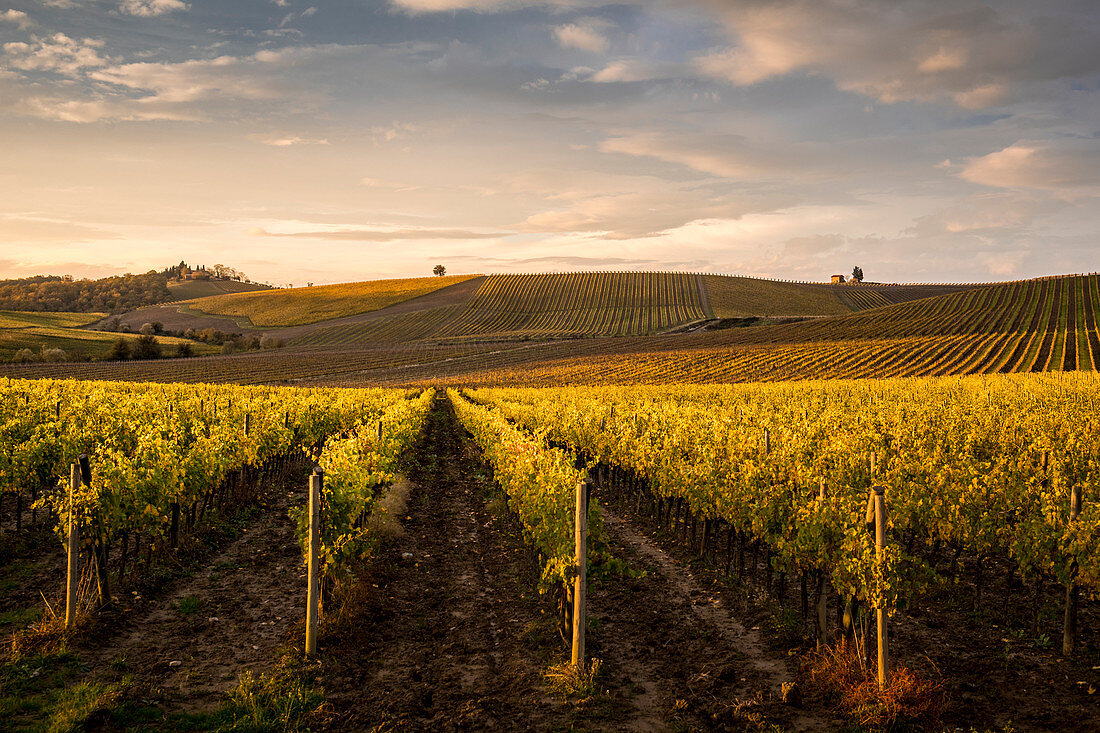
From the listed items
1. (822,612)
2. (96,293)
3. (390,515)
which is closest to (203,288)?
(96,293)

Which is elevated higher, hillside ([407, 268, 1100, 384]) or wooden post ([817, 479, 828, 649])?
hillside ([407, 268, 1100, 384])

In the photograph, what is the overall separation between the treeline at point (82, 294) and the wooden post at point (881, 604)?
149544mm

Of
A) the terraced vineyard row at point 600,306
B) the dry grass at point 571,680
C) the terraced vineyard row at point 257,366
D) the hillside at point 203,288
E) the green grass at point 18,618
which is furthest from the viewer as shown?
the hillside at point 203,288

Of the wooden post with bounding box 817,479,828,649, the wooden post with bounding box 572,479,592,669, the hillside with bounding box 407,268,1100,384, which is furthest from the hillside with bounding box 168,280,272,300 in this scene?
the wooden post with bounding box 817,479,828,649

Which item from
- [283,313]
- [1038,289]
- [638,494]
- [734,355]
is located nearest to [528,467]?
[638,494]

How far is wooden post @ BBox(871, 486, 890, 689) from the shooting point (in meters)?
6.12

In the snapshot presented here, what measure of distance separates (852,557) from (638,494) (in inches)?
359

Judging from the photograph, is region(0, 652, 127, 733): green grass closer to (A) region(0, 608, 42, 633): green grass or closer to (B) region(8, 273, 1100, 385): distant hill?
(A) region(0, 608, 42, 633): green grass

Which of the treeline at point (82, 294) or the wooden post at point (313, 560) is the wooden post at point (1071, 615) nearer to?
the wooden post at point (313, 560)

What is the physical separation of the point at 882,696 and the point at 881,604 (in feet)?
2.73

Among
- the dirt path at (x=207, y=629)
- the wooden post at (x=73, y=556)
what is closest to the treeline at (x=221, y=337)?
the dirt path at (x=207, y=629)

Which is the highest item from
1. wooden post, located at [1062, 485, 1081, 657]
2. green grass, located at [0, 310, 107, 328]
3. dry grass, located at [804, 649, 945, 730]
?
green grass, located at [0, 310, 107, 328]

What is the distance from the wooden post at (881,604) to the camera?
20.1ft

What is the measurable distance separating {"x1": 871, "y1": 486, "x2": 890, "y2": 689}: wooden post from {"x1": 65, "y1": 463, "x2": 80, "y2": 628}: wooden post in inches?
354
